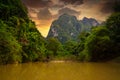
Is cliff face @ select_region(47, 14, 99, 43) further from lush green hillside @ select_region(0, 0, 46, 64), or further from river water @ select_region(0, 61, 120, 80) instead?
river water @ select_region(0, 61, 120, 80)

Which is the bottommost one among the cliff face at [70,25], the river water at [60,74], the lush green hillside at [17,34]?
the river water at [60,74]

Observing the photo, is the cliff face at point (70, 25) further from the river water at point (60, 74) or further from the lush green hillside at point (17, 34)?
the river water at point (60, 74)

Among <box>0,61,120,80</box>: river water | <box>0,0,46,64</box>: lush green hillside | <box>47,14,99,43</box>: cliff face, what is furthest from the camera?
<box>47,14,99,43</box>: cliff face

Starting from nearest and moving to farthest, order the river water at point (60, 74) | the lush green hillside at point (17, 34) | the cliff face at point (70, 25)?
the river water at point (60, 74), the lush green hillside at point (17, 34), the cliff face at point (70, 25)

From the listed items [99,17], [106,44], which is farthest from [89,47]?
[99,17]

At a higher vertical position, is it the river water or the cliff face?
the cliff face

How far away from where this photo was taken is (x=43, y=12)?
64.3 meters

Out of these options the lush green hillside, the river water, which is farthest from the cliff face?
the river water

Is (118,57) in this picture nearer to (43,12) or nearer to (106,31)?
(106,31)

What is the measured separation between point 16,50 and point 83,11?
40.2 metres

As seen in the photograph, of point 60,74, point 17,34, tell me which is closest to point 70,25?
point 17,34

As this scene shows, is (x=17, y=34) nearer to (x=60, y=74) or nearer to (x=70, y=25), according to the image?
(x=60, y=74)

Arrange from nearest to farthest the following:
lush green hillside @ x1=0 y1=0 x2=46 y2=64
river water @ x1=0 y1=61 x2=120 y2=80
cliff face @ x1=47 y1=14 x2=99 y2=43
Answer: river water @ x1=0 y1=61 x2=120 y2=80 → lush green hillside @ x1=0 y1=0 x2=46 y2=64 → cliff face @ x1=47 y1=14 x2=99 y2=43

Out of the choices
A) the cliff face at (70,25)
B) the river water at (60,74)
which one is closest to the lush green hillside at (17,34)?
the river water at (60,74)
